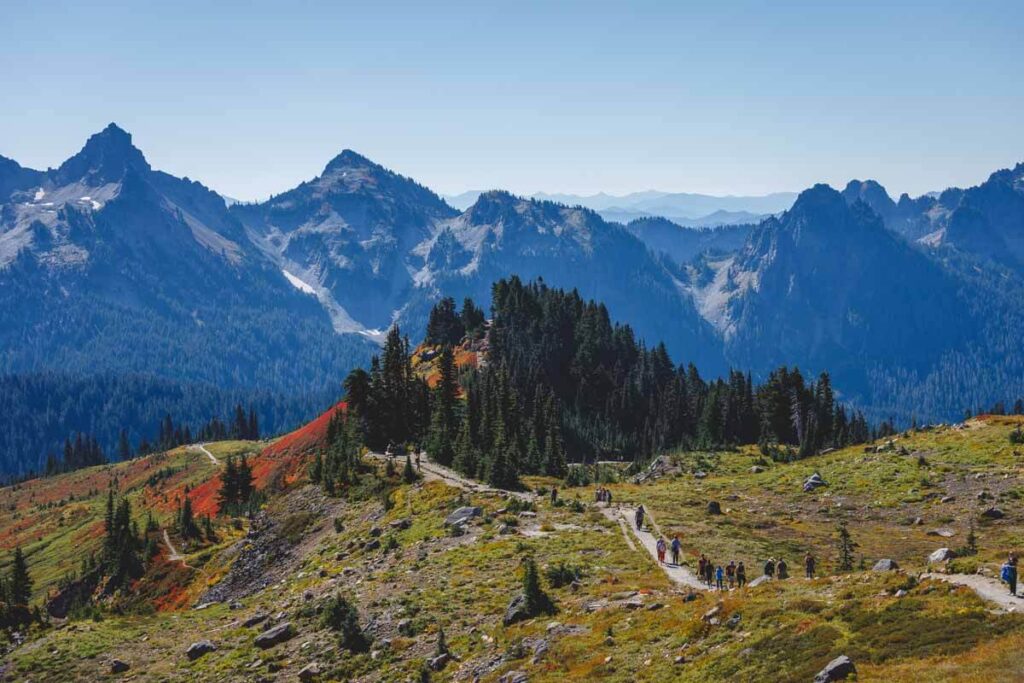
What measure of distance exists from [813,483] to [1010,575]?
180ft

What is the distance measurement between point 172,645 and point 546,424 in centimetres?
7734

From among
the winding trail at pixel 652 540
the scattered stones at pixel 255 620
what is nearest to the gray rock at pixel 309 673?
the scattered stones at pixel 255 620

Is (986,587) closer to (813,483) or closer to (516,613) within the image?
(516,613)

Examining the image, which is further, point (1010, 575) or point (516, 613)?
point (516, 613)

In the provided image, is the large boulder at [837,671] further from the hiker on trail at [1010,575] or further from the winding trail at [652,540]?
the winding trail at [652,540]

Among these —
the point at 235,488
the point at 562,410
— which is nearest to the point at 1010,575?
the point at 235,488

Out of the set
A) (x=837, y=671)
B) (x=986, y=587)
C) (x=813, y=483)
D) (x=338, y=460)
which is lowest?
(x=813, y=483)

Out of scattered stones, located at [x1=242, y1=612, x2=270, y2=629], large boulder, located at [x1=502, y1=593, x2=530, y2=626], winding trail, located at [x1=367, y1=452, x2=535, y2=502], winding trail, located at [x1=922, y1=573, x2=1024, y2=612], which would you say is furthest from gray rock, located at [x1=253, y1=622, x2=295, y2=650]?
winding trail, located at [x1=922, y1=573, x2=1024, y2=612]

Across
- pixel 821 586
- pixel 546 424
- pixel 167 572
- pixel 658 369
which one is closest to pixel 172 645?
pixel 821 586

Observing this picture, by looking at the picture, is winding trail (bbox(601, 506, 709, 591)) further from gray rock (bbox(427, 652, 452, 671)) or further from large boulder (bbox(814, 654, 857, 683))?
large boulder (bbox(814, 654, 857, 683))

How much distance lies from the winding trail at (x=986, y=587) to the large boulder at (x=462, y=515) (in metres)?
44.4

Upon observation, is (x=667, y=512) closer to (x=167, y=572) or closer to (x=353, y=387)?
(x=353, y=387)

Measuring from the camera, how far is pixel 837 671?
28078mm

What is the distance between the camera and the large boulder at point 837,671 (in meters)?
27.9
